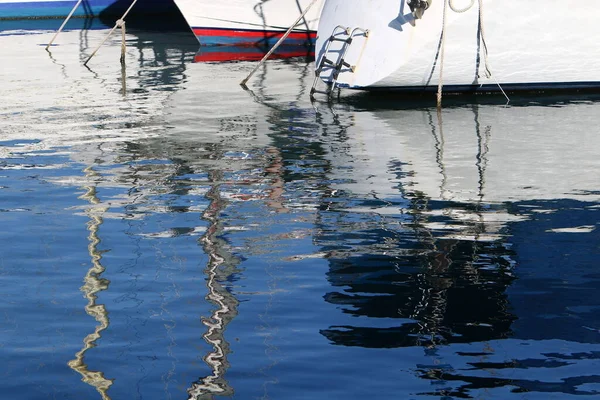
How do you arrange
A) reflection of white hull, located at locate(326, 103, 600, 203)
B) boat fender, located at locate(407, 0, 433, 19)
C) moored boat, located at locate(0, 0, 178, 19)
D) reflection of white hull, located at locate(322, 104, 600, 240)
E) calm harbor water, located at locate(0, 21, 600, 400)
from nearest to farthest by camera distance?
calm harbor water, located at locate(0, 21, 600, 400)
reflection of white hull, located at locate(322, 104, 600, 240)
reflection of white hull, located at locate(326, 103, 600, 203)
boat fender, located at locate(407, 0, 433, 19)
moored boat, located at locate(0, 0, 178, 19)

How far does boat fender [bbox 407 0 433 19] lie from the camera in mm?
18781

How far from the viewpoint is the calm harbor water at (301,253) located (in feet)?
25.9

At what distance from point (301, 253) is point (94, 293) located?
7.15 feet

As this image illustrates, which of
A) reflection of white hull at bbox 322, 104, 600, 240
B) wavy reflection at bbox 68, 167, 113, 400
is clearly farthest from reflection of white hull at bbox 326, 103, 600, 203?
wavy reflection at bbox 68, 167, 113, 400

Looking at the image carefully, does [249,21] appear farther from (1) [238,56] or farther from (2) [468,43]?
(2) [468,43]

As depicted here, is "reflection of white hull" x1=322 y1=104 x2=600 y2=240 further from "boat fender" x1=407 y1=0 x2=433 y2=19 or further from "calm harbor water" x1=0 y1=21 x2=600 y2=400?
"boat fender" x1=407 y1=0 x2=433 y2=19

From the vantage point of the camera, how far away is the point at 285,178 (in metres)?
14.1

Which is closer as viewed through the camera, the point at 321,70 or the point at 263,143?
the point at 263,143

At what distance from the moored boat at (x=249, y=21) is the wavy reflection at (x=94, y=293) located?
17923mm

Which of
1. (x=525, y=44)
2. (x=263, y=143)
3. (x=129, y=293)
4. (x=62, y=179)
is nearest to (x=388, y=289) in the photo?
(x=129, y=293)

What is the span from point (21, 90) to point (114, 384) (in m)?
15.8

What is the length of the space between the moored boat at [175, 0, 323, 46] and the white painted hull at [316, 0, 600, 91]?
1028cm

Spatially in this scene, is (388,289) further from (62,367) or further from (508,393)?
(62,367)

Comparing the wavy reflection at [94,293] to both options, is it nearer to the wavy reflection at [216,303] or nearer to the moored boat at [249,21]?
the wavy reflection at [216,303]
